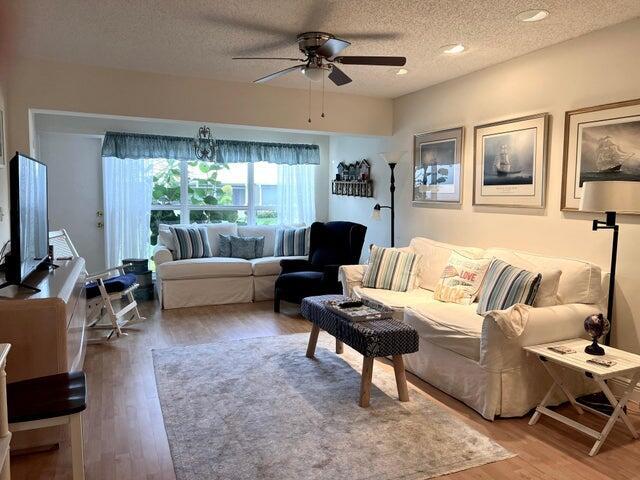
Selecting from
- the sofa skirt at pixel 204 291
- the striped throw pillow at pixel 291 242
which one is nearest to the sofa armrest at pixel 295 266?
the sofa skirt at pixel 204 291

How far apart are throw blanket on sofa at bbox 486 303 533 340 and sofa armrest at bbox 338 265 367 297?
5.71 ft

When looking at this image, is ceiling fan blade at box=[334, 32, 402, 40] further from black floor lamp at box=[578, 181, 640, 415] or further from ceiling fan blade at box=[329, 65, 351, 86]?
black floor lamp at box=[578, 181, 640, 415]

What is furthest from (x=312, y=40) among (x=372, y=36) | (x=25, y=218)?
(x=25, y=218)

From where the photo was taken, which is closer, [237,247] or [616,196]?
[616,196]

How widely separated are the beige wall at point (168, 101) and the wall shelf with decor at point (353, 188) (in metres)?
0.75

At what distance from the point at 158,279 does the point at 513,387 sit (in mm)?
4044

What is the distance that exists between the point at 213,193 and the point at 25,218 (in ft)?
13.0

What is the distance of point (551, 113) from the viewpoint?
3422 millimetres

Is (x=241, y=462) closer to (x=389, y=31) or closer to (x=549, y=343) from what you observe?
(x=549, y=343)

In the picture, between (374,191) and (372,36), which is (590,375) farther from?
(374,191)

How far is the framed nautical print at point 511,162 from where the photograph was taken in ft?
11.5

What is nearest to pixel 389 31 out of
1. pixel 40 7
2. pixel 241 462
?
pixel 40 7

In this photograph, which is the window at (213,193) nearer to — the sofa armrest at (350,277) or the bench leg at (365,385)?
the sofa armrest at (350,277)

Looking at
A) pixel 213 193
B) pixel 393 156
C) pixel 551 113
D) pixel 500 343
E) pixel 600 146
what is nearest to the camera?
pixel 500 343
